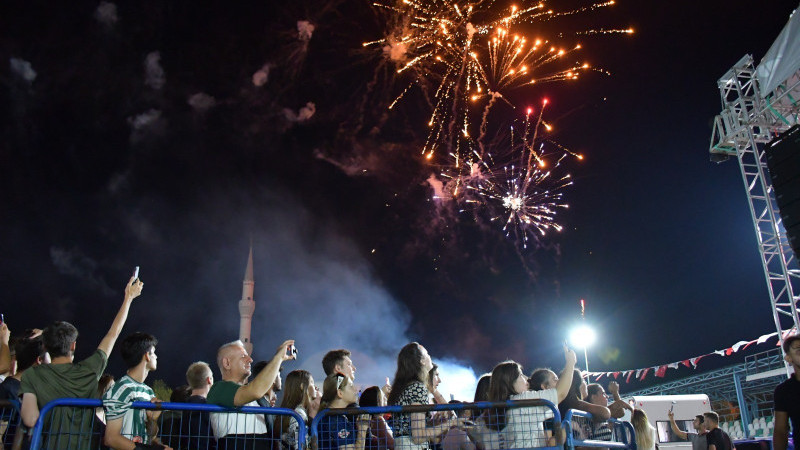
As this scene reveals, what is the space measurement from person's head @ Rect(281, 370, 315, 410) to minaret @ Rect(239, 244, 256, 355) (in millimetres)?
37150

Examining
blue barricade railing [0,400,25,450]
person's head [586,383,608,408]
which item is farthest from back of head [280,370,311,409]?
person's head [586,383,608,408]

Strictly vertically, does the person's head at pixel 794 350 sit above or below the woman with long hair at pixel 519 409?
above

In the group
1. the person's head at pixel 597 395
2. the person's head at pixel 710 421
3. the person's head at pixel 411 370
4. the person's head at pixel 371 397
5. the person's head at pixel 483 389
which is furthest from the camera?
the person's head at pixel 710 421

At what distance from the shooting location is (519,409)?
4.68 meters

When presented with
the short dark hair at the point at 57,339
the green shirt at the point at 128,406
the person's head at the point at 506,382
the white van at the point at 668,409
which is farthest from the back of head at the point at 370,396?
the white van at the point at 668,409

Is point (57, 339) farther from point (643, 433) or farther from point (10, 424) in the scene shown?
point (643, 433)

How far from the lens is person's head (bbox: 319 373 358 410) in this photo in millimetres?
5055

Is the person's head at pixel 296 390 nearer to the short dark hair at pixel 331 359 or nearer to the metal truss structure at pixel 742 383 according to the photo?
the short dark hair at pixel 331 359

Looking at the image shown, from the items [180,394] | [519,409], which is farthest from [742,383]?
[180,394]

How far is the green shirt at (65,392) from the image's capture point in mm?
3846

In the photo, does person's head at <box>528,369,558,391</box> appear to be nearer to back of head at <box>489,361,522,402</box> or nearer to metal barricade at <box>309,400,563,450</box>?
back of head at <box>489,361,522,402</box>

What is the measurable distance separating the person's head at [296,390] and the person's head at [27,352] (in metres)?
2.00

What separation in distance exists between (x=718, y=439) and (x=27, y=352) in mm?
8554

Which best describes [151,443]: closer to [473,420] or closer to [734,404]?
[473,420]
